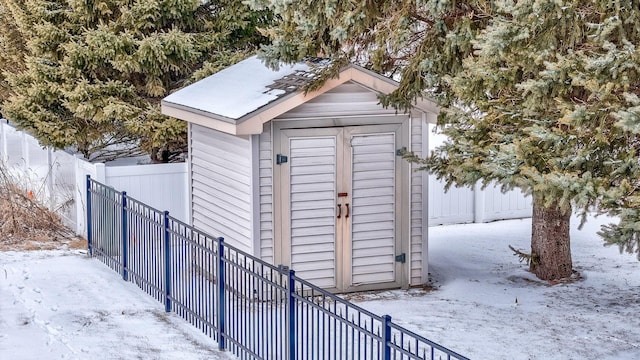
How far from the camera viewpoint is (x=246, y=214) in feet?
38.7

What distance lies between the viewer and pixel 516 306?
12.0 m

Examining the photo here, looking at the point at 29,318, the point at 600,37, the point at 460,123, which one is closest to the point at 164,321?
the point at 29,318

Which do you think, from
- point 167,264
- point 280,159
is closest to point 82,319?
point 167,264

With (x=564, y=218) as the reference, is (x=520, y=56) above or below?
above

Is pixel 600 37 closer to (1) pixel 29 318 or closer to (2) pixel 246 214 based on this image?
(2) pixel 246 214

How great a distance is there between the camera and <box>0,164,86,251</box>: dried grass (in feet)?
46.8

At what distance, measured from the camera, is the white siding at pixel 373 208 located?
12008mm

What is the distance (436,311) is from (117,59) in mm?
6696

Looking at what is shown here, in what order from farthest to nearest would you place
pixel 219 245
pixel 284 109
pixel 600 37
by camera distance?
1. pixel 284 109
2. pixel 219 245
3. pixel 600 37

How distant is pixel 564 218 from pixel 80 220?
7.02 meters

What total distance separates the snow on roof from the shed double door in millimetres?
586

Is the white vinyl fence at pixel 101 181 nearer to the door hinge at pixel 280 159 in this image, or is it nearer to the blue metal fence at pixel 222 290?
the blue metal fence at pixel 222 290

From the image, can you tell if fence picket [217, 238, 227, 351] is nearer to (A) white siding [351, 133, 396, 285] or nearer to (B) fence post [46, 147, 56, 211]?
(A) white siding [351, 133, 396, 285]

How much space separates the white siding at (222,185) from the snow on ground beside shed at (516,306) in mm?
1704
